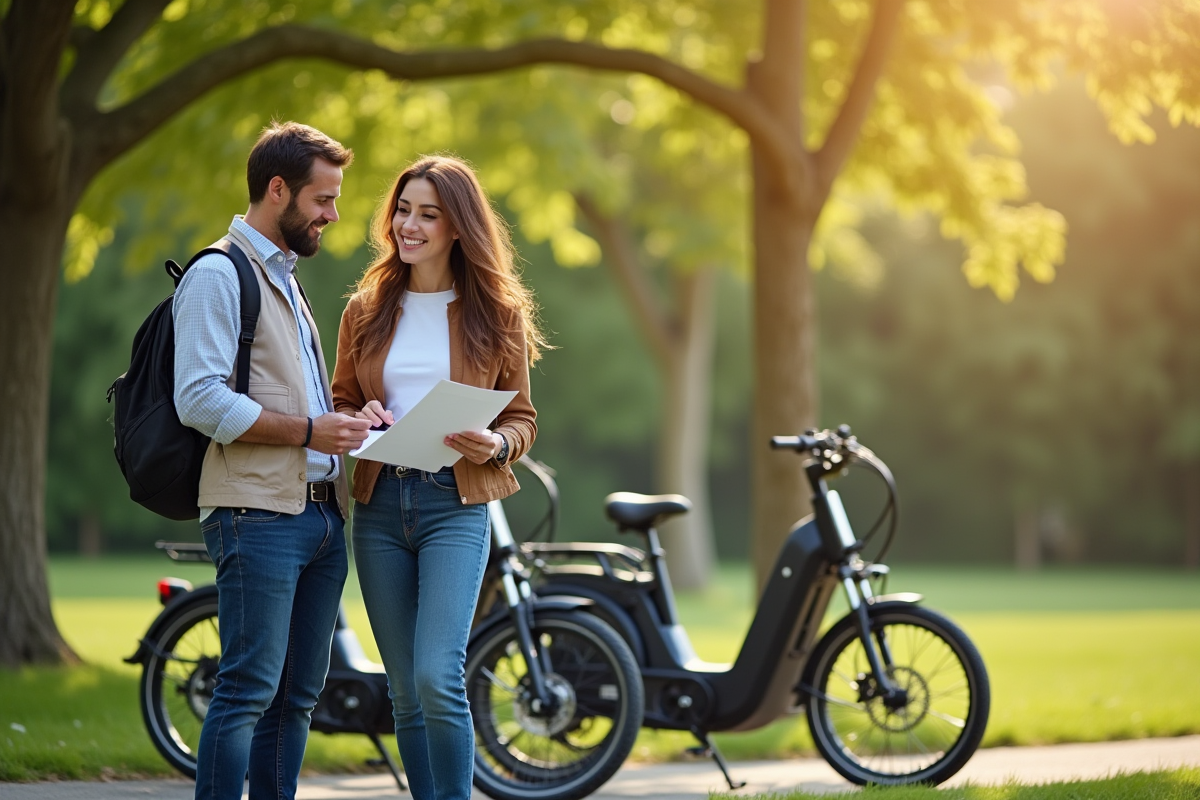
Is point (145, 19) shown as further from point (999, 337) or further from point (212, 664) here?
point (999, 337)

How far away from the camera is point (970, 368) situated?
32219mm

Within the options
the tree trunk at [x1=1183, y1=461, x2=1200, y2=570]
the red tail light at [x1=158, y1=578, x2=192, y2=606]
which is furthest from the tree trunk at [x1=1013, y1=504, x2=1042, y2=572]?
the red tail light at [x1=158, y1=578, x2=192, y2=606]

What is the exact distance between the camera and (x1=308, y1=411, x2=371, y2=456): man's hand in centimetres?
386

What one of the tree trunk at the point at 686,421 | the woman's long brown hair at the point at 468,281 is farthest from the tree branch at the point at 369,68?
the tree trunk at the point at 686,421

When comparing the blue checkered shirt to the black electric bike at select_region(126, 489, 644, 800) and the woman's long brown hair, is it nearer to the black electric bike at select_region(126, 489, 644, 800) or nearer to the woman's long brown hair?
the woman's long brown hair

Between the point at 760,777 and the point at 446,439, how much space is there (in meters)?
3.02

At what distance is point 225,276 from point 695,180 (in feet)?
52.6

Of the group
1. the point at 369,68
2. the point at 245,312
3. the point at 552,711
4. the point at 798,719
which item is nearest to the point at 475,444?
the point at 245,312

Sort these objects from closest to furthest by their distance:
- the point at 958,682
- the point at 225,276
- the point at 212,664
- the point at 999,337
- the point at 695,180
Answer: the point at 225,276, the point at 958,682, the point at 212,664, the point at 695,180, the point at 999,337

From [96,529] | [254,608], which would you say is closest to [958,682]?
[254,608]

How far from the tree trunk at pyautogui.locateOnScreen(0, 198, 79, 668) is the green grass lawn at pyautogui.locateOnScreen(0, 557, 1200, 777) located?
376mm

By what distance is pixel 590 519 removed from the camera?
33.7 metres

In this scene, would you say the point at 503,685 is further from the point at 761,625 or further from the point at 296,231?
the point at 296,231

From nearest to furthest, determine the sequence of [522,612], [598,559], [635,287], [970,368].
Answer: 1. [522,612]
2. [598,559]
3. [635,287]
4. [970,368]
